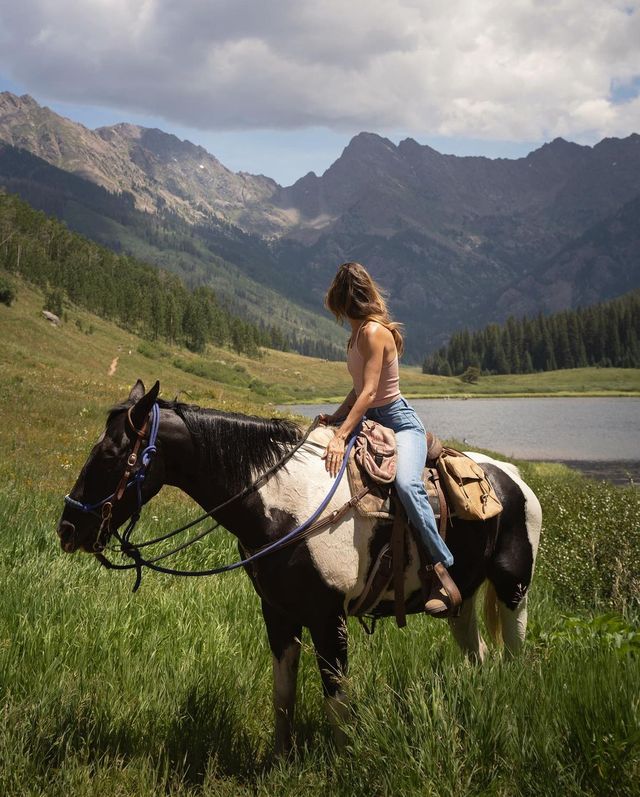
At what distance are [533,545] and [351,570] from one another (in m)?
2.33

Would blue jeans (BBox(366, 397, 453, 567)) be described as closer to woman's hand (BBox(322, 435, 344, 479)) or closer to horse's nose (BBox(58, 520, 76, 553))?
woman's hand (BBox(322, 435, 344, 479))

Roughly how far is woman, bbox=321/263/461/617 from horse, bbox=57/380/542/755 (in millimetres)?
223

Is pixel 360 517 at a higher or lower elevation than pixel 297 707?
higher

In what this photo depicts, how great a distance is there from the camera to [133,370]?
8906cm

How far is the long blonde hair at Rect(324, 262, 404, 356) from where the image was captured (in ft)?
19.9

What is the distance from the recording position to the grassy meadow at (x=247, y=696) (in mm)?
4344

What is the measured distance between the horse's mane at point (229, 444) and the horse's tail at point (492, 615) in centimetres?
283

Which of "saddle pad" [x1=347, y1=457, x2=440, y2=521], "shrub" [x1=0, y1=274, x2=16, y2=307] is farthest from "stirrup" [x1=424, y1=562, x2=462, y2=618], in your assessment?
"shrub" [x1=0, y1=274, x2=16, y2=307]

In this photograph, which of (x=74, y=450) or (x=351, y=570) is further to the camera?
(x=74, y=450)

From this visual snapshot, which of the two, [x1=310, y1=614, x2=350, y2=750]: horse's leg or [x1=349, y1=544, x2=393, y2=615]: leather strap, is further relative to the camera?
[x1=349, y1=544, x2=393, y2=615]: leather strap

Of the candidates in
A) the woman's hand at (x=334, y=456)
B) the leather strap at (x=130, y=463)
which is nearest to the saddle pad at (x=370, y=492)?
the woman's hand at (x=334, y=456)

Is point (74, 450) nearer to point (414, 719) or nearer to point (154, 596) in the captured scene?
point (154, 596)

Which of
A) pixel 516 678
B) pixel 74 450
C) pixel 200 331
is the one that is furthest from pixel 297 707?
pixel 200 331

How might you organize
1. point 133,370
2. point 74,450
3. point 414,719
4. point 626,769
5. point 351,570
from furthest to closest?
point 133,370
point 74,450
point 351,570
point 414,719
point 626,769
